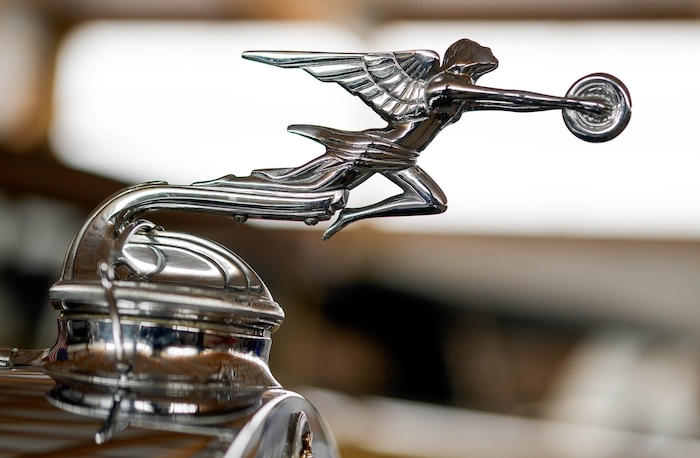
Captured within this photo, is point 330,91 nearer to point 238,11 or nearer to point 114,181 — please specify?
point 238,11

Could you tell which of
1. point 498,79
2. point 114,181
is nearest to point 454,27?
point 498,79

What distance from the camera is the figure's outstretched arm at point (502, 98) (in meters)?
0.56

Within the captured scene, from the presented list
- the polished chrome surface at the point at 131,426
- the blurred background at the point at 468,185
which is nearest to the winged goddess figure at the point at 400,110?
the polished chrome surface at the point at 131,426

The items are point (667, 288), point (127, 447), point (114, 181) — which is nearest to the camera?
point (127, 447)

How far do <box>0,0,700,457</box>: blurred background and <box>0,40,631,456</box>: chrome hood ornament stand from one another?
10.7 feet

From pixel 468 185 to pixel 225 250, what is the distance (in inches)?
146

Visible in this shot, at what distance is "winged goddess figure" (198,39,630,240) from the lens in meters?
0.57

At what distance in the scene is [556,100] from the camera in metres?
0.55

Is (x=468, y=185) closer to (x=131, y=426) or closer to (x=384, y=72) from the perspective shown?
(x=384, y=72)

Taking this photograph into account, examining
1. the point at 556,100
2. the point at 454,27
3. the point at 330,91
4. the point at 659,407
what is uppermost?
the point at 454,27

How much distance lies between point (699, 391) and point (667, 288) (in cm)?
51

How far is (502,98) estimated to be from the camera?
1.86 feet

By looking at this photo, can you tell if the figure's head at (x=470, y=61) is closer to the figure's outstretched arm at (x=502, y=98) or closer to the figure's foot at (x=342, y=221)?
the figure's outstretched arm at (x=502, y=98)

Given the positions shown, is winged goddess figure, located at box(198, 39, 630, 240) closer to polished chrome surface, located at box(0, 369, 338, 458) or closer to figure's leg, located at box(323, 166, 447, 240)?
figure's leg, located at box(323, 166, 447, 240)
